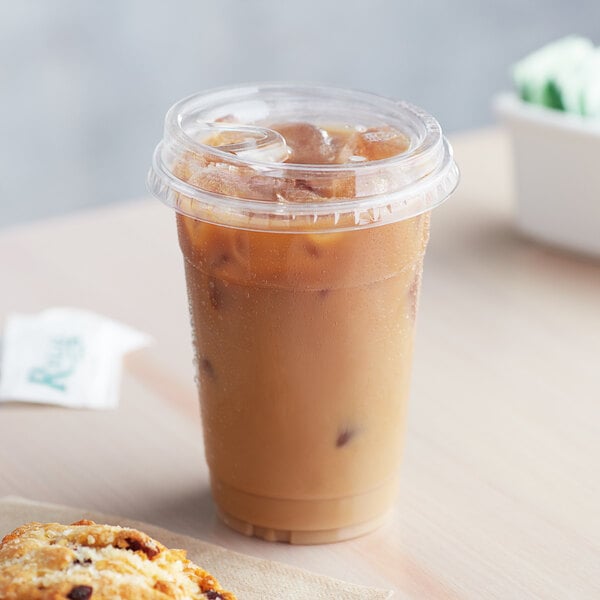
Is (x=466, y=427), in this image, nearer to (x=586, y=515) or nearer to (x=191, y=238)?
(x=586, y=515)

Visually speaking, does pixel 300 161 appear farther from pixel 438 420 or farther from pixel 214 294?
pixel 438 420

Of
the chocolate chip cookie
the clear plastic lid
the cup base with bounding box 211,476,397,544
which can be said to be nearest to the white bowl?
the clear plastic lid

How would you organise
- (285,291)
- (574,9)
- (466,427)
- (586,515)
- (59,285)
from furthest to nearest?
(574,9) → (59,285) → (466,427) → (586,515) → (285,291)

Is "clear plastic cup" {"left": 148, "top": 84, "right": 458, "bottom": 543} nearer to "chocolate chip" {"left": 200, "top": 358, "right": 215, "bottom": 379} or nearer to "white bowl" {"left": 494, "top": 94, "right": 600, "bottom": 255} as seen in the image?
"chocolate chip" {"left": 200, "top": 358, "right": 215, "bottom": 379}

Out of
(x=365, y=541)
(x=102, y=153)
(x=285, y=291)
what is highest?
(x=285, y=291)

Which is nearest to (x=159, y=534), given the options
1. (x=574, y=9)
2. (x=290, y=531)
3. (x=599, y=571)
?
(x=290, y=531)

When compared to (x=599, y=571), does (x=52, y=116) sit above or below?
below

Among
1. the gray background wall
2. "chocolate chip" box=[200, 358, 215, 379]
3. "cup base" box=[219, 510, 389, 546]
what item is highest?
"chocolate chip" box=[200, 358, 215, 379]

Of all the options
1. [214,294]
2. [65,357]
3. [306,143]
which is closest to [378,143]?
[306,143]
